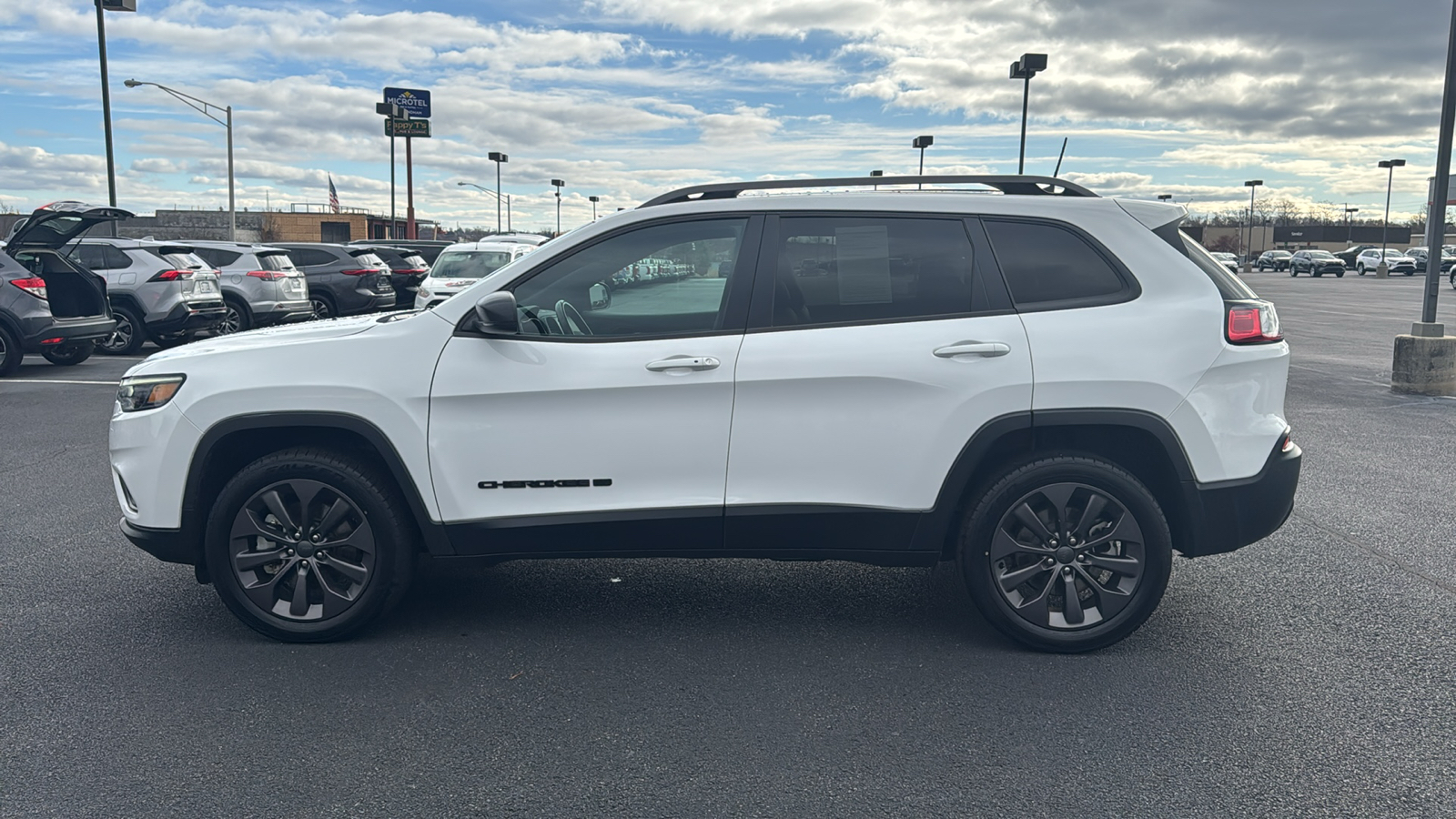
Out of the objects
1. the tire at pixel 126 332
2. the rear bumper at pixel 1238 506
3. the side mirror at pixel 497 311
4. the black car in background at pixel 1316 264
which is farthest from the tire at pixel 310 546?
the black car in background at pixel 1316 264

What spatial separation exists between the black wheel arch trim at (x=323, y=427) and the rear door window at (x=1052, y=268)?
97.0 inches

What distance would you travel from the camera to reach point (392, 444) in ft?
13.8

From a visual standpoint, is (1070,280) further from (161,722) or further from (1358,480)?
(1358,480)

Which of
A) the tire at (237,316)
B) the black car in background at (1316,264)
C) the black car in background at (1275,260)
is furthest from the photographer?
the black car in background at (1275,260)

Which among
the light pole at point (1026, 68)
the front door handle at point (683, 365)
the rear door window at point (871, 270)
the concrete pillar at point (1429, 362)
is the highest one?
the light pole at point (1026, 68)

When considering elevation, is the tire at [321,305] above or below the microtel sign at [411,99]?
below

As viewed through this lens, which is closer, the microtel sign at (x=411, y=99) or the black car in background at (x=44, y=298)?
the black car in background at (x=44, y=298)

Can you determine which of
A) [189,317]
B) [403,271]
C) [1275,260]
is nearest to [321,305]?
[403,271]

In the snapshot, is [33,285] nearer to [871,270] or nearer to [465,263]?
[465,263]

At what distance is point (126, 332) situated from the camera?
53.2ft

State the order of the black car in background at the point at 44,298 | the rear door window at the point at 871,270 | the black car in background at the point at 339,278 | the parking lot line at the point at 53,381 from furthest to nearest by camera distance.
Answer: the black car in background at the point at 339,278 < the black car in background at the point at 44,298 < the parking lot line at the point at 53,381 < the rear door window at the point at 871,270

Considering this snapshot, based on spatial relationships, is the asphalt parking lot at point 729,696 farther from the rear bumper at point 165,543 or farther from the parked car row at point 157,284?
the parked car row at point 157,284

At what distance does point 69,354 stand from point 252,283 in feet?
13.3

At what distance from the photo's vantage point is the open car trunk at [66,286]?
43.4 ft
